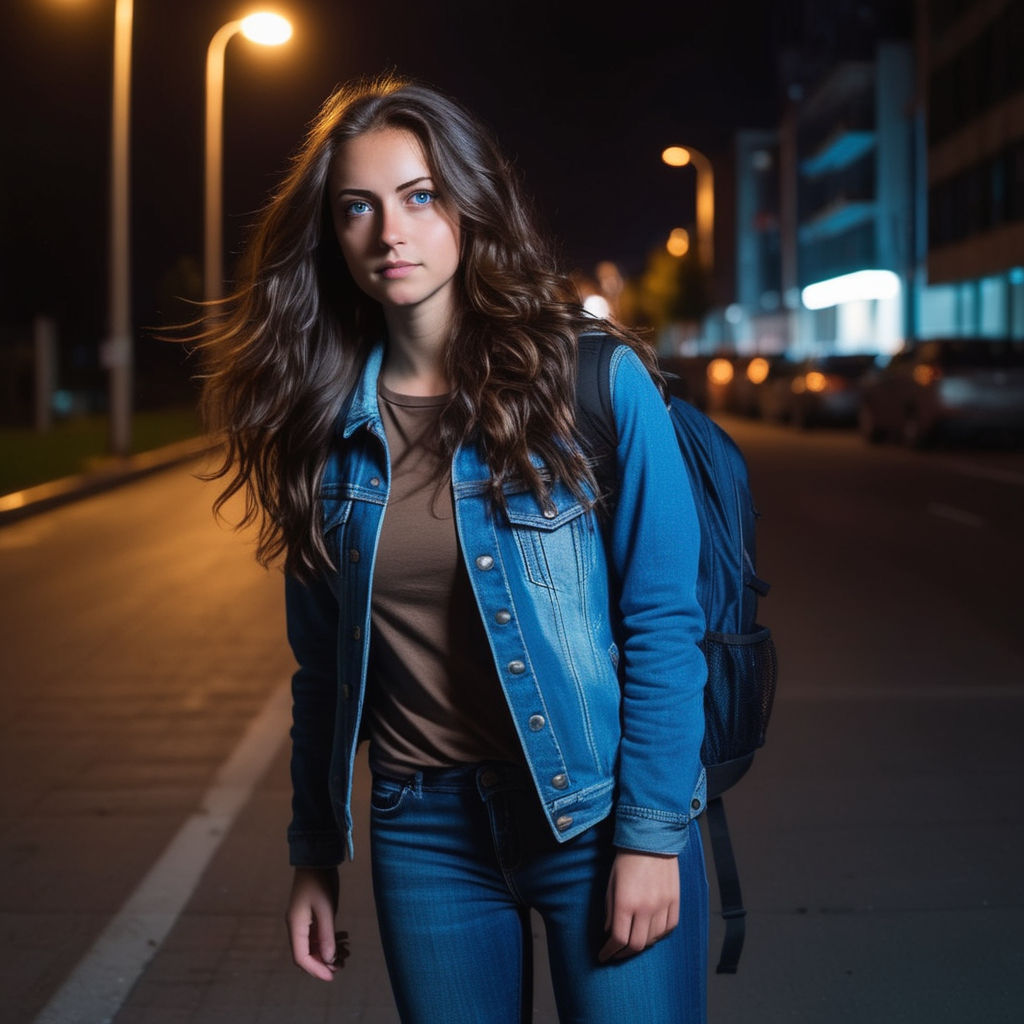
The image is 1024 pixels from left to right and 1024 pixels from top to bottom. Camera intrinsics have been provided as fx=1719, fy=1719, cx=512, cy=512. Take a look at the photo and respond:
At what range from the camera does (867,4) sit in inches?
2672


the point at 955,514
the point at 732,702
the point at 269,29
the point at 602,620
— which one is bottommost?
the point at 955,514

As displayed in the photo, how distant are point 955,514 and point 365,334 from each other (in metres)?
13.6

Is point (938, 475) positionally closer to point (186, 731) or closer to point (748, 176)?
point (186, 731)

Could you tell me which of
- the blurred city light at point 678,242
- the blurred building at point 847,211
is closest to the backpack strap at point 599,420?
the blurred building at point 847,211

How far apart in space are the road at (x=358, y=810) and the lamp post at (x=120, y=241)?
1219 cm

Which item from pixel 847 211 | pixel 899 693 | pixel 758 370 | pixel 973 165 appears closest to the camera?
pixel 899 693

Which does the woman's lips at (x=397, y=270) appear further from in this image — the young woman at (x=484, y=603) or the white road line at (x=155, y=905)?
the white road line at (x=155, y=905)

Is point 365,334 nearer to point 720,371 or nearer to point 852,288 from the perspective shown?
point 720,371

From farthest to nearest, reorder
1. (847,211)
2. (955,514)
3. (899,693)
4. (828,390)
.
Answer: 1. (847,211)
2. (828,390)
3. (955,514)
4. (899,693)

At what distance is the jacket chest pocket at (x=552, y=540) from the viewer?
7.52ft

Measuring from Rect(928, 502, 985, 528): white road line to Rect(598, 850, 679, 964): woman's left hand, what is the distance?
1285cm

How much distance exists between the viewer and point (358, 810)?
585 cm

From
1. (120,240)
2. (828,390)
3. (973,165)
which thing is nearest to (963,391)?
(828,390)

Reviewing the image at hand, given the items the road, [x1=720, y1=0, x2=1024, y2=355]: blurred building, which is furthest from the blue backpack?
[x1=720, y1=0, x2=1024, y2=355]: blurred building
